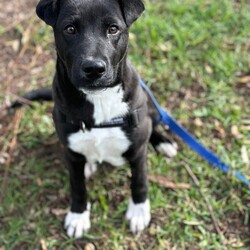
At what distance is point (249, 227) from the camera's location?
362cm

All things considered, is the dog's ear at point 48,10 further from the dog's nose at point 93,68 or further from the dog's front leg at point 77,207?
the dog's front leg at point 77,207

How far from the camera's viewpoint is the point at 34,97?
13.9ft

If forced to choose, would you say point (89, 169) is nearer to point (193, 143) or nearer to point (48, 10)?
point (193, 143)

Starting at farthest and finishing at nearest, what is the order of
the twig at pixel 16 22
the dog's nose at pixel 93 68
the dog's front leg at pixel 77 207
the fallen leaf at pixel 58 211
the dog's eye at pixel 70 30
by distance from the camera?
the twig at pixel 16 22 < the fallen leaf at pixel 58 211 < the dog's front leg at pixel 77 207 < the dog's eye at pixel 70 30 < the dog's nose at pixel 93 68

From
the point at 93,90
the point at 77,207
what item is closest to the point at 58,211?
the point at 77,207

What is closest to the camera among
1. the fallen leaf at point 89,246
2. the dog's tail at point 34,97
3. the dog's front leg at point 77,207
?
the dog's front leg at point 77,207

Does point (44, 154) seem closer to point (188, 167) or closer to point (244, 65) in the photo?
point (188, 167)

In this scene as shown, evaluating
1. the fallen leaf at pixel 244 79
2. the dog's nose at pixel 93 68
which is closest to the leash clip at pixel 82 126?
the dog's nose at pixel 93 68

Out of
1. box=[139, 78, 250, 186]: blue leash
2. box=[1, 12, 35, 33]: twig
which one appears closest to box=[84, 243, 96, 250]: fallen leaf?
→ box=[139, 78, 250, 186]: blue leash

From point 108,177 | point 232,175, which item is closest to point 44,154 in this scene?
point 108,177

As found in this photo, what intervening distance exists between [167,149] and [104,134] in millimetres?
1068

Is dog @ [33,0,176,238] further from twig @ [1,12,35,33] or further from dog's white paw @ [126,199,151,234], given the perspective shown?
twig @ [1,12,35,33]

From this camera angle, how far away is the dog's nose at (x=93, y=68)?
8.32ft

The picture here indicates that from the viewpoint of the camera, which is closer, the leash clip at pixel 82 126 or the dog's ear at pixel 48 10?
the dog's ear at pixel 48 10
